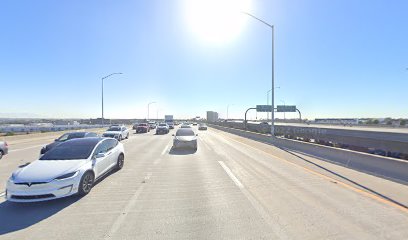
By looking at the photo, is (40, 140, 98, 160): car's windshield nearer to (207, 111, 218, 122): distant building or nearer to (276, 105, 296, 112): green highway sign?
(276, 105, 296, 112): green highway sign

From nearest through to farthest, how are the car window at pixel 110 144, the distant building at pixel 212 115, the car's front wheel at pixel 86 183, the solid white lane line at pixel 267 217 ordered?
the solid white lane line at pixel 267 217
the car's front wheel at pixel 86 183
the car window at pixel 110 144
the distant building at pixel 212 115

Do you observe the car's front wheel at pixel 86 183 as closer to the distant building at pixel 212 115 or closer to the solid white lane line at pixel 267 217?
the solid white lane line at pixel 267 217

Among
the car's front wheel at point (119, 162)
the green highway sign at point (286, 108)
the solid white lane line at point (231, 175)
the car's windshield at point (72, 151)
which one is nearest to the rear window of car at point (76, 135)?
the car's front wheel at point (119, 162)

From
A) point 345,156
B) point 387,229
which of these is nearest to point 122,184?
point 387,229

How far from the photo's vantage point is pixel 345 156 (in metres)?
13.5

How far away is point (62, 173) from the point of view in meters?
7.23

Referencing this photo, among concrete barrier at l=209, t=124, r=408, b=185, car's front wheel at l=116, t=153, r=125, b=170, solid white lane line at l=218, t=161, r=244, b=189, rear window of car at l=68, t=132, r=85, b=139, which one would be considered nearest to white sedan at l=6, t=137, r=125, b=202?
car's front wheel at l=116, t=153, r=125, b=170

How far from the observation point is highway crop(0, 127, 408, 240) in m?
5.24

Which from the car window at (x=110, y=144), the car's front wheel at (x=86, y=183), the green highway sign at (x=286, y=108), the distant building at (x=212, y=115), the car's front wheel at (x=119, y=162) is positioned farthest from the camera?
the distant building at (x=212, y=115)

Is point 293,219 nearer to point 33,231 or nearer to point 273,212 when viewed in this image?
point 273,212

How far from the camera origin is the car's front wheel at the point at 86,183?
7.55 meters

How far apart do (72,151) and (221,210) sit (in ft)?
16.5

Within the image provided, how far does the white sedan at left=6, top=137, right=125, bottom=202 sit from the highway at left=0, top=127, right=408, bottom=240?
302 millimetres

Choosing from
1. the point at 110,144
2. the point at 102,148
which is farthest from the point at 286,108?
the point at 102,148
